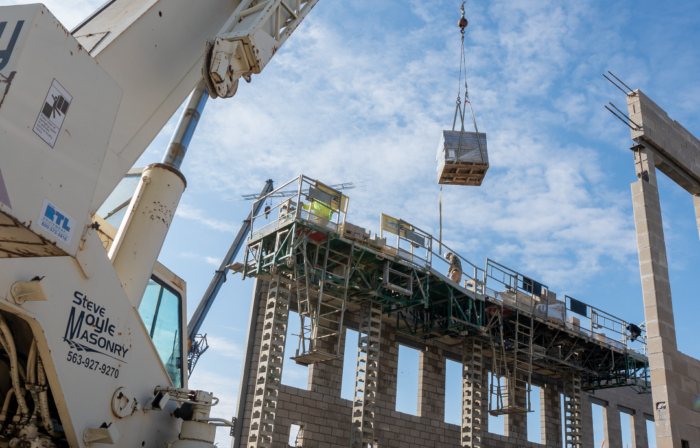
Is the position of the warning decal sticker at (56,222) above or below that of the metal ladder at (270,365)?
below

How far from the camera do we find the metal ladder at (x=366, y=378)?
68.1ft

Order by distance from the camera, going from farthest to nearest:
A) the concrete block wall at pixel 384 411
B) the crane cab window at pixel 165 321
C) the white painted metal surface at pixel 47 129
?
the concrete block wall at pixel 384 411, the crane cab window at pixel 165 321, the white painted metal surface at pixel 47 129

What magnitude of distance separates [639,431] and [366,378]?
20.8 meters

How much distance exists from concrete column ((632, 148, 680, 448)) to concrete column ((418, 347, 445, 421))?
45.4 ft

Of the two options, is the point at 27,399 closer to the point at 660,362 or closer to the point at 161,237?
the point at 161,237

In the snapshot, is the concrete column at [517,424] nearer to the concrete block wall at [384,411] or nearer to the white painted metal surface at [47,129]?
Result: the concrete block wall at [384,411]

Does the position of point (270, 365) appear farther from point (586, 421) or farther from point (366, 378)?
point (586, 421)

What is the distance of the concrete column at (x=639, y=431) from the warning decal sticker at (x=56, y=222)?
36.4m

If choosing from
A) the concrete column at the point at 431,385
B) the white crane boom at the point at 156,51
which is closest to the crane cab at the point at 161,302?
the white crane boom at the point at 156,51

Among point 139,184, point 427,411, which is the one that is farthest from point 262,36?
point 427,411

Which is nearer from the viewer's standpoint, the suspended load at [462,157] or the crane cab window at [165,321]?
the crane cab window at [165,321]

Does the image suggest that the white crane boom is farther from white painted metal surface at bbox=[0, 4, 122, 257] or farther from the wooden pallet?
the wooden pallet

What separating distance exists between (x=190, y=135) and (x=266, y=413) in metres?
14.2

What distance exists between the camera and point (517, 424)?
95.3ft
